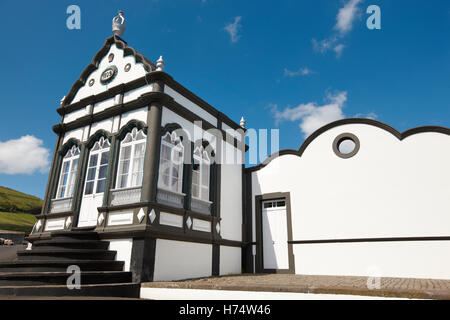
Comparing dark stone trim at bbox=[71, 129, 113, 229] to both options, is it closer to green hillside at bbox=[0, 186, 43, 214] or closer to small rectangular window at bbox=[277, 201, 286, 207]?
small rectangular window at bbox=[277, 201, 286, 207]

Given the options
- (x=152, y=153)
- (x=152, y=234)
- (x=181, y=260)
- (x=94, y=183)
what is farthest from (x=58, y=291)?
(x=94, y=183)

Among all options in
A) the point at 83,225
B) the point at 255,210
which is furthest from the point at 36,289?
the point at 255,210

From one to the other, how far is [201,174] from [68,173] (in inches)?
177

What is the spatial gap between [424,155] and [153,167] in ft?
25.7

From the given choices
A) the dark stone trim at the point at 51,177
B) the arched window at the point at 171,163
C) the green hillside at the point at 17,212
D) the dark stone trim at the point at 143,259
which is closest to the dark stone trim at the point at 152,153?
the arched window at the point at 171,163

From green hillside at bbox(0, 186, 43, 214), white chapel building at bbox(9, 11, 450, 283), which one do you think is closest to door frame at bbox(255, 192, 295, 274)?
white chapel building at bbox(9, 11, 450, 283)

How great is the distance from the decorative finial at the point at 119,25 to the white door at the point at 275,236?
825 cm

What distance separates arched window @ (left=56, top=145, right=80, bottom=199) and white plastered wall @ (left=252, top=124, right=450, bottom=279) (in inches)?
280

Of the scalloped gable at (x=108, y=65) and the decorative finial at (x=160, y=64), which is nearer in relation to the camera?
the decorative finial at (x=160, y=64)

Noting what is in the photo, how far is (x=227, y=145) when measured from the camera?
37.3ft

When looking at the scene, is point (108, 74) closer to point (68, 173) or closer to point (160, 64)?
point (160, 64)

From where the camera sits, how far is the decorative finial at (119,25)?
422 inches

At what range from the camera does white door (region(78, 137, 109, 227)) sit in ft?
28.4

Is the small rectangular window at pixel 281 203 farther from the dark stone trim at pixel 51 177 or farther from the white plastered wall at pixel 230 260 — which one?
the dark stone trim at pixel 51 177
